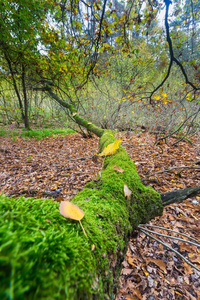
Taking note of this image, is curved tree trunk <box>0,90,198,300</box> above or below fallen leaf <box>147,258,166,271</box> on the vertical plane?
above

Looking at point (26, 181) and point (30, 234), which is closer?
point (30, 234)

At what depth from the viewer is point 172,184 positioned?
2955mm

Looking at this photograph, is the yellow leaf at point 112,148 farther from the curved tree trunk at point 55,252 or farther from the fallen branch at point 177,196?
the curved tree trunk at point 55,252

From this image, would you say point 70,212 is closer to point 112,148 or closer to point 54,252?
point 54,252

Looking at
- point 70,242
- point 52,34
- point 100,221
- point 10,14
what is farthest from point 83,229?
point 10,14

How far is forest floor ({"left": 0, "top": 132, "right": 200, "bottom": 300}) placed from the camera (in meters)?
1.65

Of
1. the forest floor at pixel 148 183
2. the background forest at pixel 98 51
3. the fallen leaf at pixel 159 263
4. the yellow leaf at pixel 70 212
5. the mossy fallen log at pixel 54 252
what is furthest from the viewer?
the background forest at pixel 98 51

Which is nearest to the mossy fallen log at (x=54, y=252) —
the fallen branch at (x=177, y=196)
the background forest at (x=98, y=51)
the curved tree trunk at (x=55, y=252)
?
the curved tree trunk at (x=55, y=252)

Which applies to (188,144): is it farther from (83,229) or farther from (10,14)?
(10,14)

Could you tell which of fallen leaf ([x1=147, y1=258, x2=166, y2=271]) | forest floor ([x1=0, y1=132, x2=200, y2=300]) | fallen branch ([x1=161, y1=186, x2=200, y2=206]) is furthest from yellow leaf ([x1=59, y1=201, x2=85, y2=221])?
fallen leaf ([x1=147, y1=258, x2=166, y2=271])

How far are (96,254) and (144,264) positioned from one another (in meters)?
1.76

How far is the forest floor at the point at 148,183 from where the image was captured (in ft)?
5.41

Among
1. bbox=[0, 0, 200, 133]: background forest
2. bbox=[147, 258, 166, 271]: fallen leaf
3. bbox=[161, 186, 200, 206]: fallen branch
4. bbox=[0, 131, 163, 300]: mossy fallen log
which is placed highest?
bbox=[0, 0, 200, 133]: background forest

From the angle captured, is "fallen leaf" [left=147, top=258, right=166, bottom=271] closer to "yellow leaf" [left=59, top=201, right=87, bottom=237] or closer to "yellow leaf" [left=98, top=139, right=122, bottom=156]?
"yellow leaf" [left=98, top=139, right=122, bottom=156]
